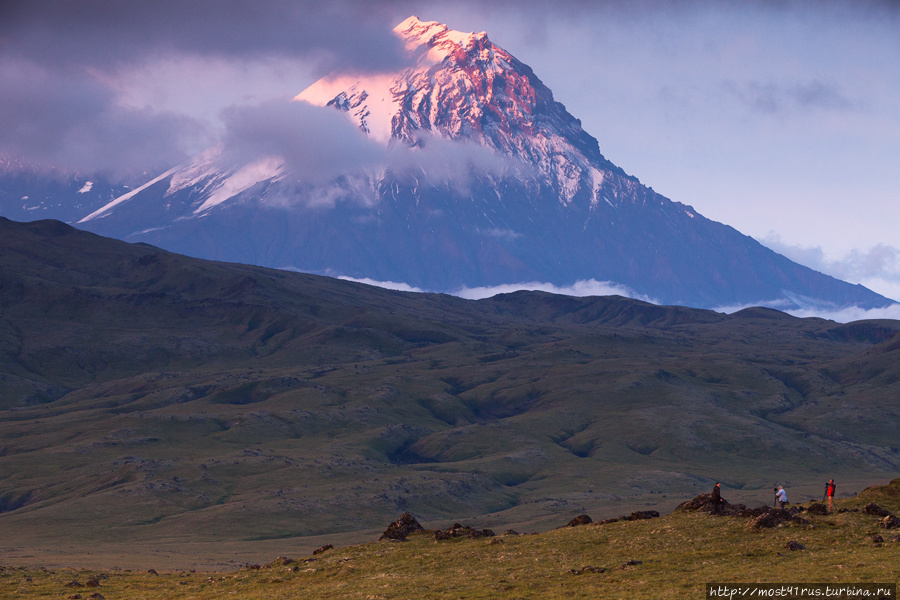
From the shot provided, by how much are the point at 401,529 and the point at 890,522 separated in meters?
31.1

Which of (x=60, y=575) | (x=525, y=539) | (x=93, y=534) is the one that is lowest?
(x=93, y=534)

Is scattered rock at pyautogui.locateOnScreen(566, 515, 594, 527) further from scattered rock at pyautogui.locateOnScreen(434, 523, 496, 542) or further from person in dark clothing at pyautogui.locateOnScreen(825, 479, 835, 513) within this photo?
person in dark clothing at pyautogui.locateOnScreen(825, 479, 835, 513)

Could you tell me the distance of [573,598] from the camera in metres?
41.9

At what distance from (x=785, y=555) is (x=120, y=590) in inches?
1492

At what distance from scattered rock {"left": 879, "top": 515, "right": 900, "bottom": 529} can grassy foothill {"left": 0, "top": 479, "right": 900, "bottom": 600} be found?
1.96 feet

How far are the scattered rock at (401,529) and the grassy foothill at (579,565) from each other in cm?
96

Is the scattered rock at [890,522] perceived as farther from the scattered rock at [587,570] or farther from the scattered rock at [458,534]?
the scattered rock at [458,534]

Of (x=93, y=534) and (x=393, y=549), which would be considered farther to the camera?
(x=93, y=534)

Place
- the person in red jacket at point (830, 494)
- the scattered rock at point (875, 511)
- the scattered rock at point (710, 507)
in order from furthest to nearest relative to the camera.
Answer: the scattered rock at point (710, 507) < the person in red jacket at point (830, 494) < the scattered rock at point (875, 511)

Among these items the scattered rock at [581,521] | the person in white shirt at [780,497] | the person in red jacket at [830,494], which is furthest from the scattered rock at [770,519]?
the scattered rock at [581,521]

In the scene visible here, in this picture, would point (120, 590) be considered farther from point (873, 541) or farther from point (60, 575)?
point (873, 541)

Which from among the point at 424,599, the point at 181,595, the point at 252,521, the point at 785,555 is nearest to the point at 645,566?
the point at 785,555

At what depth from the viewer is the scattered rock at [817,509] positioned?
58.8 metres

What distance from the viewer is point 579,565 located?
164ft
